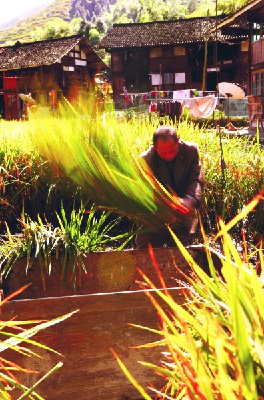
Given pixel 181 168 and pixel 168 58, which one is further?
pixel 168 58

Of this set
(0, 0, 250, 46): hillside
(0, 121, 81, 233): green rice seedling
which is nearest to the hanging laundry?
(0, 0, 250, 46): hillside

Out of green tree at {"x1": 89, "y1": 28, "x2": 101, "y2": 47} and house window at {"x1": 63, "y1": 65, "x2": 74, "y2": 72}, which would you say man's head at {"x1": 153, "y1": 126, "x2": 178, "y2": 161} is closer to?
house window at {"x1": 63, "y1": 65, "x2": 74, "y2": 72}

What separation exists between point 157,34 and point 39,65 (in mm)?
8500

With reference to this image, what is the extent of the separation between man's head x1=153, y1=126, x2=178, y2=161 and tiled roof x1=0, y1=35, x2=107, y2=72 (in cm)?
2204

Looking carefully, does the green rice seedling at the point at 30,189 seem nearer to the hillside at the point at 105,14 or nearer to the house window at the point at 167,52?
the hillside at the point at 105,14

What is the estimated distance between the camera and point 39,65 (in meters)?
24.0

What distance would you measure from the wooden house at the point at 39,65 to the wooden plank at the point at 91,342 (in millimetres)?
22704

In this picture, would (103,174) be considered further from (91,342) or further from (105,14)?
(105,14)

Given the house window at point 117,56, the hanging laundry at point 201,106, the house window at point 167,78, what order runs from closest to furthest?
1. the hanging laundry at point 201,106
2. the house window at point 167,78
3. the house window at point 117,56

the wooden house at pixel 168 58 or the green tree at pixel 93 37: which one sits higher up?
the green tree at pixel 93 37

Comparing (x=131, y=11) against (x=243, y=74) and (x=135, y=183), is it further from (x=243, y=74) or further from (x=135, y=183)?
(x=135, y=183)

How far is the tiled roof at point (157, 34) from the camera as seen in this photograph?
91.7 feet

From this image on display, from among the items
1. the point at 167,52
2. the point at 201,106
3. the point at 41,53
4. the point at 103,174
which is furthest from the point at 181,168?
the point at 167,52

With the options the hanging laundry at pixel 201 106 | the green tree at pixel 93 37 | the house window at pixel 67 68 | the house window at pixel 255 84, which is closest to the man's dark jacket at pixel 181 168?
the hanging laundry at pixel 201 106
